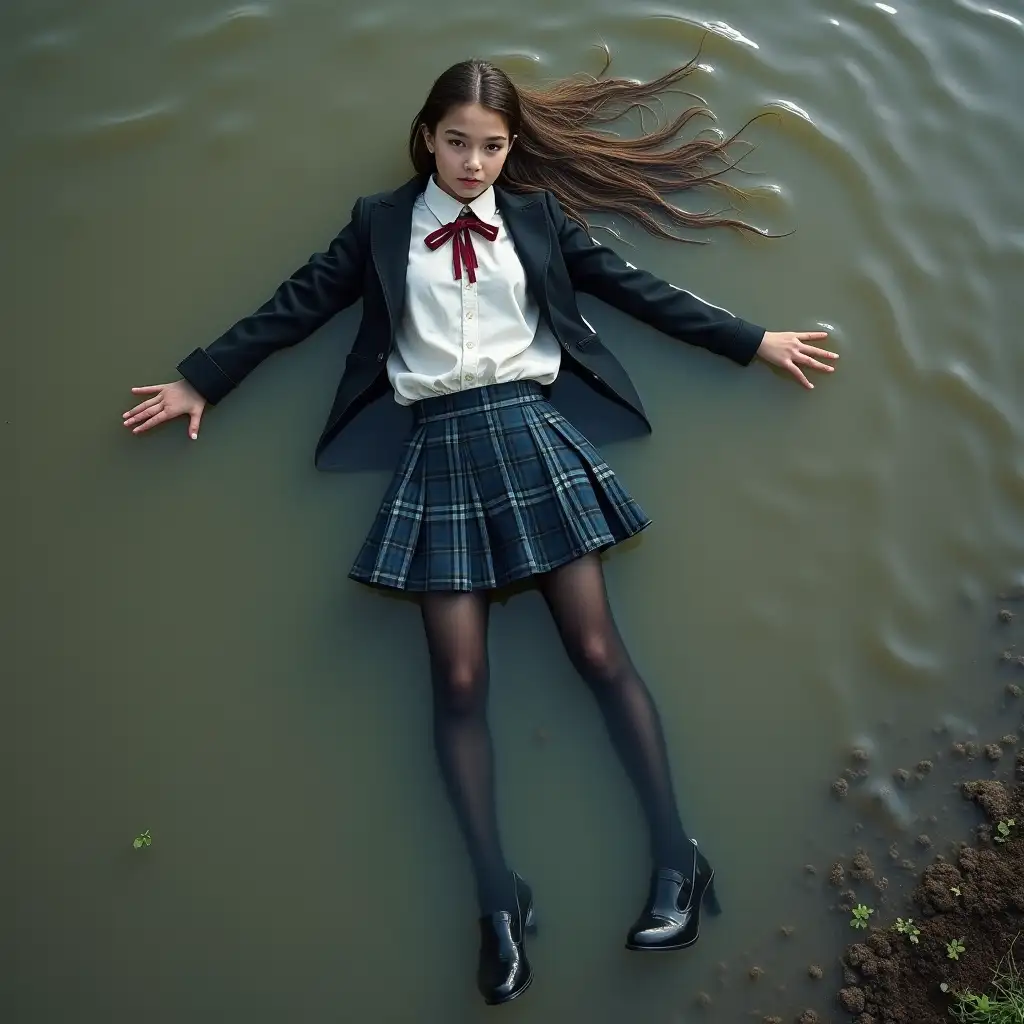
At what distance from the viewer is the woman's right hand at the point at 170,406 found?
2.70m

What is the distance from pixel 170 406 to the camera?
106 inches

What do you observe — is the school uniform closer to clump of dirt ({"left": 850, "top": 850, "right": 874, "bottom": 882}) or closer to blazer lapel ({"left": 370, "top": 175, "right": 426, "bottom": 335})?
blazer lapel ({"left": 370, "top": 175, "right": 426, "bottom": 335})

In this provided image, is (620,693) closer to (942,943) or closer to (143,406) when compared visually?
(942,943)

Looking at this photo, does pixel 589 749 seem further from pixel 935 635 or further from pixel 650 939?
pixel 935 635

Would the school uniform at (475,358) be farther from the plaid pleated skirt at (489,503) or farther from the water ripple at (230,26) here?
the water ripple at (230,26)

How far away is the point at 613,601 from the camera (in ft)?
8.71

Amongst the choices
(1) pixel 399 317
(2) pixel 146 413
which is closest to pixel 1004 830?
(1) pixel 399 317

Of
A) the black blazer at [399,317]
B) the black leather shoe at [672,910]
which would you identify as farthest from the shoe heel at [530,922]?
the black blazer at [399,317]

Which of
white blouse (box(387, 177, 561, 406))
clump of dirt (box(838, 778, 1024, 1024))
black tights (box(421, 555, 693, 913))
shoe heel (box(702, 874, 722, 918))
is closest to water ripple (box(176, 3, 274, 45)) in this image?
white blouse (box(387, 177, 561, 406))

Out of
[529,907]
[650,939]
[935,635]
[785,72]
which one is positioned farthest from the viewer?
[785,72]

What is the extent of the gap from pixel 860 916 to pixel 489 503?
4.26 feet

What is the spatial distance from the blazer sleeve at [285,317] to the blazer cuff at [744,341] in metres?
0.96

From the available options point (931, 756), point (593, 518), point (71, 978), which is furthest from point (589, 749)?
point (71, 978)

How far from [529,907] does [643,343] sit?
58.0 inches
